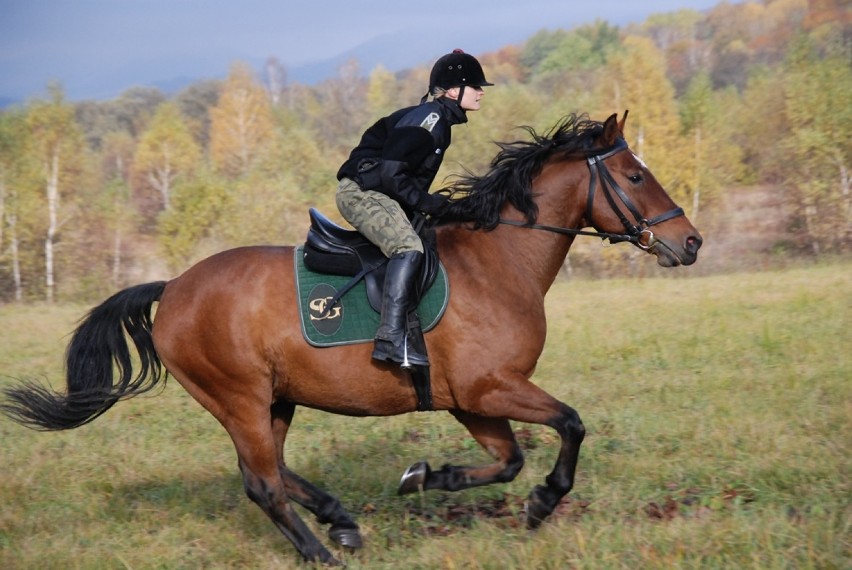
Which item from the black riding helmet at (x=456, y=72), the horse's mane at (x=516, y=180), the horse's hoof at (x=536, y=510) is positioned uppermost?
the black riding helmet at (x=456, y=72)

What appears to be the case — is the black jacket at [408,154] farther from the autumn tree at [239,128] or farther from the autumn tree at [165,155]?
the autumn tree at [239,128]

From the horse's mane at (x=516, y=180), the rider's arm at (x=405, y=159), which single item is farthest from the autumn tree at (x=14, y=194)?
the rider's arm at (x=405, y=159)

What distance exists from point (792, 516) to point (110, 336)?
4405mm

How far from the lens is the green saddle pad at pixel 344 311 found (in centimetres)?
507

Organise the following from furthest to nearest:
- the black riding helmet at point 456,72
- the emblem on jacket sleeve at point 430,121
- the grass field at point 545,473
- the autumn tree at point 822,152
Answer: the autumn tree at point 822,152 < the black riding helmet at point 456,72 < the emblem on jacket sleeve at point 430,121 < the grass field at point 545,473

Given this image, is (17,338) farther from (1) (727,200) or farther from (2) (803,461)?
(1) (727,200)

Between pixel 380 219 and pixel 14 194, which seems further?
pixel 14 194

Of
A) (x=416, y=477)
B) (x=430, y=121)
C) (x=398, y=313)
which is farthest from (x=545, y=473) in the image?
(x=430, y=121)

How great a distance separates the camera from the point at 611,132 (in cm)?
537

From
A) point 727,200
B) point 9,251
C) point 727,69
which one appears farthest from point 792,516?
point 727,69

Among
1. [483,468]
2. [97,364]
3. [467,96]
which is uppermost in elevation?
[467,96]

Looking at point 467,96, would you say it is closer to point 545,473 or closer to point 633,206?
point 633,206

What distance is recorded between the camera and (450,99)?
5.23 m

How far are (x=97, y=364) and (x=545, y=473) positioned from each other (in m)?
3.26
